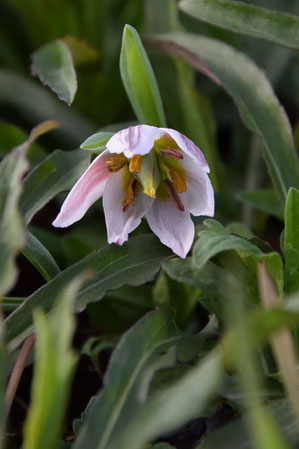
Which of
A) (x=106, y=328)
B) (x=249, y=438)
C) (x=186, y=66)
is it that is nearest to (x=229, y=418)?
(x=249, y=438)

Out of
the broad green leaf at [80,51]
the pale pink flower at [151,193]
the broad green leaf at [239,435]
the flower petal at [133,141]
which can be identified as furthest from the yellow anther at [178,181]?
the broad green leaf at [80,51]

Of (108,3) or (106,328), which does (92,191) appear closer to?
(106,328)

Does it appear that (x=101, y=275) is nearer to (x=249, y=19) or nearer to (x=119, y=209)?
(x=119, y=209)

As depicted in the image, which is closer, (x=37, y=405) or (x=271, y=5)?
(x=37, y=405)

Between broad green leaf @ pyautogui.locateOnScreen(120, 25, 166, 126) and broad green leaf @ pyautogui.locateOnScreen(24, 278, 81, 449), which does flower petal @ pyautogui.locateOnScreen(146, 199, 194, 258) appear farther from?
broad green leaf @ pyautogui.locateOnScreen(24, 278, 81, 449)

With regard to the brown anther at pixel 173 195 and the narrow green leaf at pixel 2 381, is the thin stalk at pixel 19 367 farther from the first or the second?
the brown anther at pixel 173 195

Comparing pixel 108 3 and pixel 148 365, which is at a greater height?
pixel 108 3

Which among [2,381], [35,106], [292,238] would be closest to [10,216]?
[2,381]
